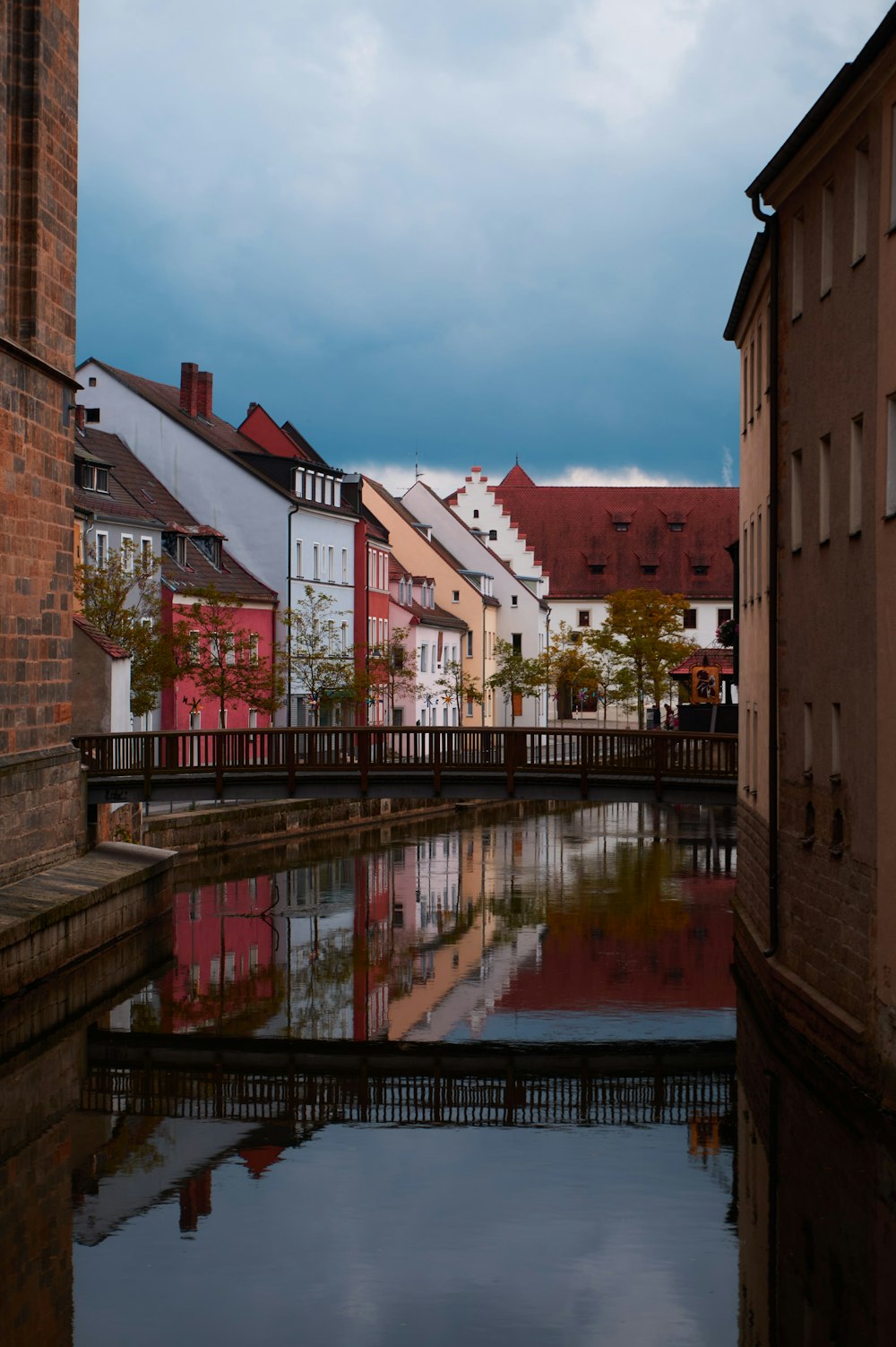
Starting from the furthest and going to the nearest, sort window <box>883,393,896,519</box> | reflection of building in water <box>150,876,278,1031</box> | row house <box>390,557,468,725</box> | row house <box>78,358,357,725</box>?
1. row house <box>390,557,468,725</box>
2. row house <box>78,358,357,725</box>
3. reflection of building in water <box>150,876,278,1031</box>
4. window <box>883,393,896,519</box>

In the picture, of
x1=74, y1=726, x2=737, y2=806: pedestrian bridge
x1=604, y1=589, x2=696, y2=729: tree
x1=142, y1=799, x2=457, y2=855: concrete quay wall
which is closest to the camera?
x1=74, y1=726, x2=737, y2=806: pedestrian bridge

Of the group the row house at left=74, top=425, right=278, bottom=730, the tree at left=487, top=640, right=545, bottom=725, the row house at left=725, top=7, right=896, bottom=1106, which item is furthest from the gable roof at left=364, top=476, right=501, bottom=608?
the row house at left=725, top=7, right=896, bottom=1106

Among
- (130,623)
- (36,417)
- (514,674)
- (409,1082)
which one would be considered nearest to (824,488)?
(409,1082)

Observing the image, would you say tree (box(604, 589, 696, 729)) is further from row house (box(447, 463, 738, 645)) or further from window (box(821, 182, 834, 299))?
window (box(821, 182, 834, 299))

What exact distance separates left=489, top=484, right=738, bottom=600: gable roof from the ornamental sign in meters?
33.1

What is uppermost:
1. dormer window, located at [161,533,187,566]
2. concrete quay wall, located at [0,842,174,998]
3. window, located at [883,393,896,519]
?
dormer window, located at [161,533,187,566]

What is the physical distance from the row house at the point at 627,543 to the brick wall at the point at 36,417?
7463cm

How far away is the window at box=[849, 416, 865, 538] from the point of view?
1811 cm

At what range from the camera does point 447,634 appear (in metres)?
80.2

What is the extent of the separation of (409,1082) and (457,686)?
2235 inches

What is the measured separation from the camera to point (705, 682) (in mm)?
70250

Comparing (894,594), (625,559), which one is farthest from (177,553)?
(625,559)

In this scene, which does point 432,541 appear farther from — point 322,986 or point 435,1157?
point 435,1157

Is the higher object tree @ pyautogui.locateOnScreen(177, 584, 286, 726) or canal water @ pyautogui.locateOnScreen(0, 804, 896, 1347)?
tree @ pyautogui.locateOnScreen(177, 584, 286, 726)
